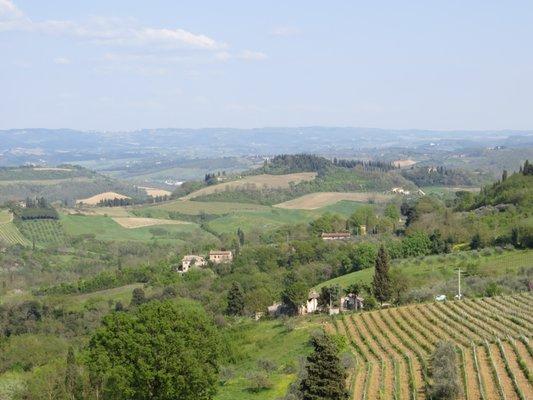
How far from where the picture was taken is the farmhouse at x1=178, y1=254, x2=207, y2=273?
82.7m

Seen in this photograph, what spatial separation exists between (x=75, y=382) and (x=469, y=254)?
39.6m

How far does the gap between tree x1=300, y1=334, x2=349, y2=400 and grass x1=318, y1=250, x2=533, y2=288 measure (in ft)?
102

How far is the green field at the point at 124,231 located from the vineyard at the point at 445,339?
68.2 meters

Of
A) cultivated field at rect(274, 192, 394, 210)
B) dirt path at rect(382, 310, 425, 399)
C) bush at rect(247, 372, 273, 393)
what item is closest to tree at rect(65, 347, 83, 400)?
bush at rect(247, 372, 273, 393)

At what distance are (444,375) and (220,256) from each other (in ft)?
200

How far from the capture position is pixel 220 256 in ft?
279

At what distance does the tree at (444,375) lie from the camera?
79.0 feet

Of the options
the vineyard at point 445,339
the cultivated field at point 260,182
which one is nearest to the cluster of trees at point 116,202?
the cultivated field at point 260,182

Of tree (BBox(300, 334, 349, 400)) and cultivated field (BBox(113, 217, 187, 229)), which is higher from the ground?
tree (BBox(300, 334, 349, 400))

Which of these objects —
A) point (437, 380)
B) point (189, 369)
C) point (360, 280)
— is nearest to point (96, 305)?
point (360, 280)

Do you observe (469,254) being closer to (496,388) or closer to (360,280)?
(360,280)

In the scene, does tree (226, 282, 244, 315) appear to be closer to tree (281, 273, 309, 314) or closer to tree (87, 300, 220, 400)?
tree (281, 273, 309, 314)

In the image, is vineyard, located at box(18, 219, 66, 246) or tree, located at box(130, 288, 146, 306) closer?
tree, located at box(130, 288, 146, 306)

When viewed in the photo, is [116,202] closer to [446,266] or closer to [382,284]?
[446,266]
